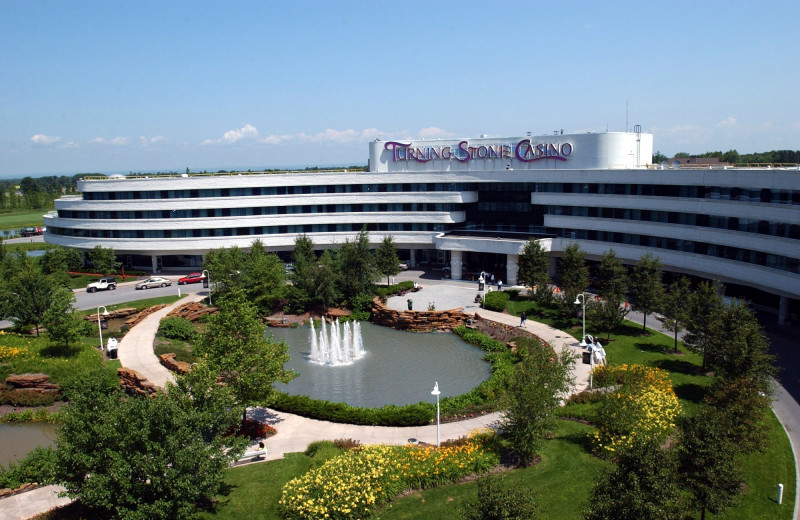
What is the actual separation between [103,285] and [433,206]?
4087cm

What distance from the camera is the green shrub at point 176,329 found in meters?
50.4

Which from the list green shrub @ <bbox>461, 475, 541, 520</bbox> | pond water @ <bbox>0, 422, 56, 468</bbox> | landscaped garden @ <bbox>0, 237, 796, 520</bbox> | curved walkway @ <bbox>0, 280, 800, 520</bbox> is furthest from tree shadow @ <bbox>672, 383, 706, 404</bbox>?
pond water @ <bbox>0, 422, 56, 468</bbox>

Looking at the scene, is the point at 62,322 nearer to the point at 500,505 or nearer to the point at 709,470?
the point at 500,505

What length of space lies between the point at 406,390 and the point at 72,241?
62826mm

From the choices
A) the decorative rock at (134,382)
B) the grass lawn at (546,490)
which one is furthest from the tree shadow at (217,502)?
the decorative rock at (134,382)

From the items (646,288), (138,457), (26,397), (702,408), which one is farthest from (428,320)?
(138,457)

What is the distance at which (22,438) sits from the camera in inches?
1348

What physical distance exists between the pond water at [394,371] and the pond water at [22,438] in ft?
44.4

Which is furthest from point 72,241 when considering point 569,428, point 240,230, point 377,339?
point 569,428

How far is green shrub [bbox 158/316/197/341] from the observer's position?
165 ft

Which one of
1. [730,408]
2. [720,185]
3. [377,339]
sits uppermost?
[720,185]

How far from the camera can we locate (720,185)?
172 feet

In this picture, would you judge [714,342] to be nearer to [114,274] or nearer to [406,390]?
[406,390]

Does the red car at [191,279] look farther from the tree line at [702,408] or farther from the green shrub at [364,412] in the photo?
the green shrub at [364,412]
